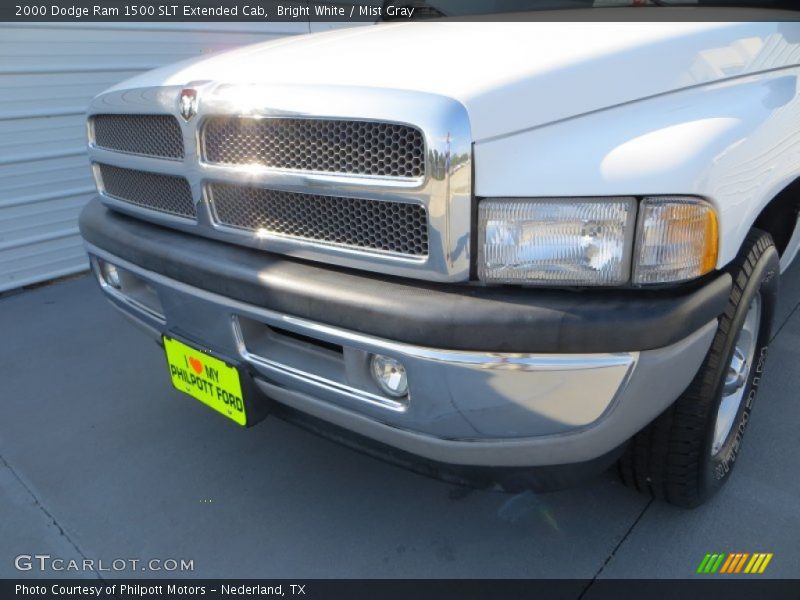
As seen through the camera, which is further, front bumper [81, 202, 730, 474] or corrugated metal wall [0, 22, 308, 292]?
corrugated metal wall [0, 22, 308, 292]

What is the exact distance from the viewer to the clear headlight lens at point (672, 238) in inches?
53.3

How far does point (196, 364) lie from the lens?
193cm

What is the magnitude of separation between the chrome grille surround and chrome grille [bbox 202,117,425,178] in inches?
0.8

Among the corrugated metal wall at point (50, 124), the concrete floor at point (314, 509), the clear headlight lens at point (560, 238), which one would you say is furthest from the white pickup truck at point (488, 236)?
the corrugated metal wall at point (50, 124)

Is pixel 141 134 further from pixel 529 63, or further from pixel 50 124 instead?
pixel 50 124

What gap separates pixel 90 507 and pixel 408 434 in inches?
53.6

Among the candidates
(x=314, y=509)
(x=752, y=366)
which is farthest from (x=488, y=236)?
(x=752, y=366)

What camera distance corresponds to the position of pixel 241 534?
6.73 ft

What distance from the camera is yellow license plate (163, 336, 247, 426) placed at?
1826 millimetres

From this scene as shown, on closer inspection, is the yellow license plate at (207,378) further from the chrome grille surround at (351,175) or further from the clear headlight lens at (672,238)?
the clear headlight lens at (672,238)

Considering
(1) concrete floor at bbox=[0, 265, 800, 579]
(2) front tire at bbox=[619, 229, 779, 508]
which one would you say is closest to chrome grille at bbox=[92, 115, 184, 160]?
(1) concrete floor at bbox=[0, 265, 800, 579]

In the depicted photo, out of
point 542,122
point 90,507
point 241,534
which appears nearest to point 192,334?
point 241,534

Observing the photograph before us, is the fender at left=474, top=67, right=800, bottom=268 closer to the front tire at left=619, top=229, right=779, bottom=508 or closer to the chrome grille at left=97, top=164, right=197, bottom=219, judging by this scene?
the front tire at left=619, top=229, right=779, bottom=508

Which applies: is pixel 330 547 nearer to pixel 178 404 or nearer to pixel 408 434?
pixel 408 434
